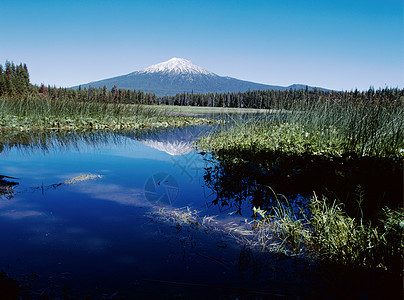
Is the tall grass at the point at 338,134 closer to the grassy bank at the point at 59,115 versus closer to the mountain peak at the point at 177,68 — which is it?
the grassy bank at the point at 59,115

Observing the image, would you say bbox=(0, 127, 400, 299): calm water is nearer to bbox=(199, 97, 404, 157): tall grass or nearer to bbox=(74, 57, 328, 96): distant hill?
bbox=(199, 97, 404, 157): tall grass

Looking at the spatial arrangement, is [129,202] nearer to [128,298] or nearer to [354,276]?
[128,298]

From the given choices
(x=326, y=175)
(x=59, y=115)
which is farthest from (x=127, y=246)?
(x=59, y=115)

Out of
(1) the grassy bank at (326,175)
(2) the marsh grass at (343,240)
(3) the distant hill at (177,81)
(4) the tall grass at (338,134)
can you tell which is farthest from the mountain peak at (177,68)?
(2) the marsh grass at (343,240)

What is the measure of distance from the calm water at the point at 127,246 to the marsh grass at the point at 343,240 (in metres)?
0.24

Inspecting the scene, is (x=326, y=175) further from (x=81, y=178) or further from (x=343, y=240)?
(x=81, y=178)

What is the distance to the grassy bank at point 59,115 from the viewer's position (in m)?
11.8

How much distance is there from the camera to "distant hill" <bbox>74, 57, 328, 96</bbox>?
168m

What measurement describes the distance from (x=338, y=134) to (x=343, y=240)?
4.91m

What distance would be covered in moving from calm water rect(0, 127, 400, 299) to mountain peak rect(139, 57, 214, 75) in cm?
18814

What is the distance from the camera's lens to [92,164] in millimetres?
5906

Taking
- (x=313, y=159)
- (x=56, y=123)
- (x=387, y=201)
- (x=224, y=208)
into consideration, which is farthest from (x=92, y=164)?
(x=56, y=123)

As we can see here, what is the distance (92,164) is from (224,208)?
3464 mm

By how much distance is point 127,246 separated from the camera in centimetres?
248
